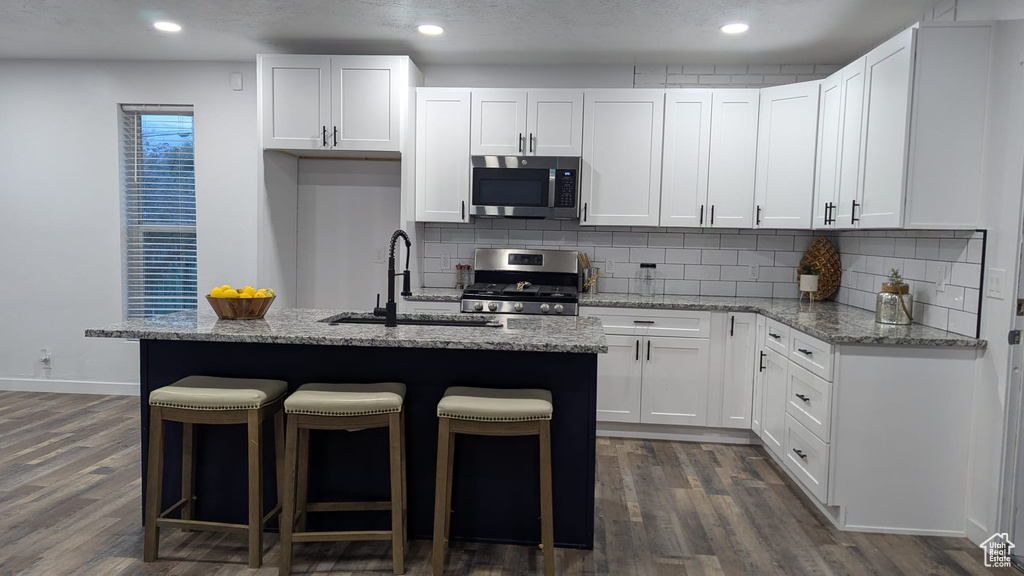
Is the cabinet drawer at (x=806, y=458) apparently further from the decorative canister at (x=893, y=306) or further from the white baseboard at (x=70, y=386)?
the white baseboard at (x=70, y=386)

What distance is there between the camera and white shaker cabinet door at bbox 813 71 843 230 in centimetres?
373

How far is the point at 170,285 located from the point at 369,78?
2.27 metres

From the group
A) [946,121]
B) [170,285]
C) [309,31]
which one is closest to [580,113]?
[309,31]

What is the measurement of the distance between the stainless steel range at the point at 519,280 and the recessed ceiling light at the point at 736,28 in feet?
5.46

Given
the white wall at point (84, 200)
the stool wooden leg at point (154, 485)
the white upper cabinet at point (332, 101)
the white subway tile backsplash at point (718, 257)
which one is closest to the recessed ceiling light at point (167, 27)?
the white upper cabinet at point (332, 101)

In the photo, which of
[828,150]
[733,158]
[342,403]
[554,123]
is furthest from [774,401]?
[342,403]

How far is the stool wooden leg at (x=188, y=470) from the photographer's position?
2.75m

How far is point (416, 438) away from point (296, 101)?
259cm

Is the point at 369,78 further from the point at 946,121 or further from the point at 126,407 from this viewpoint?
the point at 946,121

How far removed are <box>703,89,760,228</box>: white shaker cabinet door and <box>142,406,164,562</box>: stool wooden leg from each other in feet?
11.0

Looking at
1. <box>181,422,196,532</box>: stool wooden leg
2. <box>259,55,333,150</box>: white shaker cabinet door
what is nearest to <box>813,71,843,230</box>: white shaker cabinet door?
<box>259,55,333,150</box>: white shaker cabinet door

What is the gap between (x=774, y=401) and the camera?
149 inches

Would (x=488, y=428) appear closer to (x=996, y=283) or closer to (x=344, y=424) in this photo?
(x=344, y=424)

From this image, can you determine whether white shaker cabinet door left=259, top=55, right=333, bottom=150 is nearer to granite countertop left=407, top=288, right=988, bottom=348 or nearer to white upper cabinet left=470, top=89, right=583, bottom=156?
white upper cabinet left=470, top=89, right=583, bottom=156
